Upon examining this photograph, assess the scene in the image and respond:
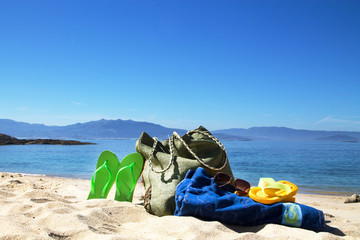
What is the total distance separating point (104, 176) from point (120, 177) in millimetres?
318

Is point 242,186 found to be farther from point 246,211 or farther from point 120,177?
point 120,177

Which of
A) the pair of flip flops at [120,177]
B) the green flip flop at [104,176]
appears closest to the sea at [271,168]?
the pair of flip flops at [120,177]

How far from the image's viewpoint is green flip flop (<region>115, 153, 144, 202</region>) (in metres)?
4.20

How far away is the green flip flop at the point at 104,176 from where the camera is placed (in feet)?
14.0

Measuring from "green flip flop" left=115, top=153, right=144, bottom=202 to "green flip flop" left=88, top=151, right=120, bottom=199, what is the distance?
215mm

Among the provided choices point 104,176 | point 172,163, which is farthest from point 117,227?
point 104,176

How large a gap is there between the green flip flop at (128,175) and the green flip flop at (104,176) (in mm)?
215

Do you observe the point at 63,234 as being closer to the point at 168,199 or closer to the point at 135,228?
the point at 135,228

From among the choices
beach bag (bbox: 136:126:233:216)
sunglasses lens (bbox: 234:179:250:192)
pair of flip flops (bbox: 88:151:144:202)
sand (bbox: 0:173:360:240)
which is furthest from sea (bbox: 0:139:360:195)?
sand (bbox: 0:173:360:240)

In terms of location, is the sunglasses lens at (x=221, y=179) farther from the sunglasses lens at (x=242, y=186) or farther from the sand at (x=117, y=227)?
the sand at (x=117, y=227)

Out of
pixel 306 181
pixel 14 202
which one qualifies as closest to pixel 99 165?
pixel 14 202

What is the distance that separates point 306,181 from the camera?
10305mm

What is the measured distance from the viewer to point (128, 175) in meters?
4.33

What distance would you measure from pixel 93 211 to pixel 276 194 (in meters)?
2.01
